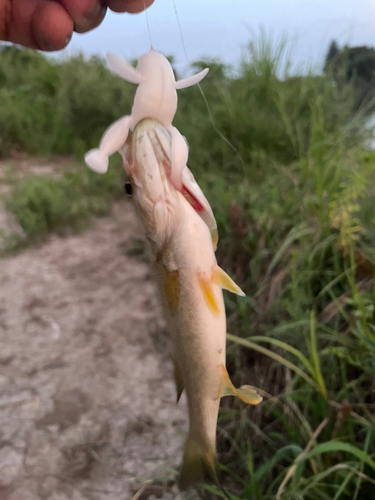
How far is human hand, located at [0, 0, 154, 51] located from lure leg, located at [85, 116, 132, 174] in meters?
0.40

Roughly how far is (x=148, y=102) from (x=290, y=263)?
3.37ft

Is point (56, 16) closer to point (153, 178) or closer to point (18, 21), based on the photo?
point (18, 21)

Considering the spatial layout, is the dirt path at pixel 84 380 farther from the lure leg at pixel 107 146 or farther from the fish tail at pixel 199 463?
the lure leg at pixel 107 146

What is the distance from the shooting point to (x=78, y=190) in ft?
8.69

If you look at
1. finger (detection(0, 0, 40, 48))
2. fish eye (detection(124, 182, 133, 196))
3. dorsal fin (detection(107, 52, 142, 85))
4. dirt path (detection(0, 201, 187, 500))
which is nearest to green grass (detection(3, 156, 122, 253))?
dirt path (detection(0, 201, 187, 500))

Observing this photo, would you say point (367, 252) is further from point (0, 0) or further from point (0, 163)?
point (0, 163)

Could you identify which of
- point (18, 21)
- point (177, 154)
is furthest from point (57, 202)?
point (177, 154)

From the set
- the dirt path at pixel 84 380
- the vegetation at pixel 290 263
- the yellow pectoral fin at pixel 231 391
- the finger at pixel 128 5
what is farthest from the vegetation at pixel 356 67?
the yellow pectoral fin at pixel 231 391

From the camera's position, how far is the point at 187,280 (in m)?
0.60

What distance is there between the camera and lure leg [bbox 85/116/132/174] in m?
0.47

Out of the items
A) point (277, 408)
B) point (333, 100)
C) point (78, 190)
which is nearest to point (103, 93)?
point (78, 190)

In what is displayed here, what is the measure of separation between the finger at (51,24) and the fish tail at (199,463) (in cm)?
88

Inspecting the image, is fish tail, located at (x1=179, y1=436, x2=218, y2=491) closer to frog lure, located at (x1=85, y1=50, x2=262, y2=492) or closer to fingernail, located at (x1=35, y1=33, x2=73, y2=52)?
frog lure, located at (x1=85, y1=50, x2=262, y2=492)

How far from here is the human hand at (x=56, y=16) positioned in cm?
78
